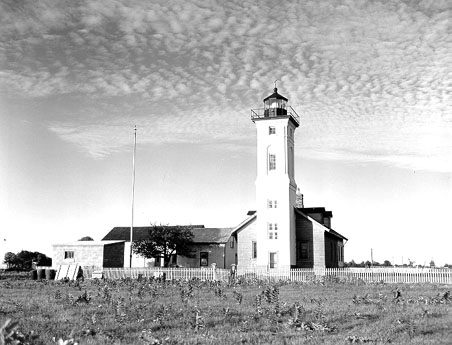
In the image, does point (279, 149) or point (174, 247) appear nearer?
point (279, 149)

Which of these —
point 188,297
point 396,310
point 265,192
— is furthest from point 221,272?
point 396,310

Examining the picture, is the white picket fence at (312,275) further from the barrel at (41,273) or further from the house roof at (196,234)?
the house roof at (196,234)

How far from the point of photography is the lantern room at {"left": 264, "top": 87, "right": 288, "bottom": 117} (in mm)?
47250

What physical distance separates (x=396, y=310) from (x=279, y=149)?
101 ft

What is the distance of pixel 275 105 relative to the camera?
156 feet

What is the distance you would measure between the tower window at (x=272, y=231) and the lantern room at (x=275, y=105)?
32.9 ft

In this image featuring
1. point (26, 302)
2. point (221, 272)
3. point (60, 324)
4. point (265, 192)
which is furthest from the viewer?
point (265, 192)

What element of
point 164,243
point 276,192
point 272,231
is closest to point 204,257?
point 164,243

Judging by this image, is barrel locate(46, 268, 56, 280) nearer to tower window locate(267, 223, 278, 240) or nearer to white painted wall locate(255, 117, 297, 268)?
white painted wall locate(255, 117, 297, 268)

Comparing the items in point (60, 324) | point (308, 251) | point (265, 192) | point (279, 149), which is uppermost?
point (279, 149)

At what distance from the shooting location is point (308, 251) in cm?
4616

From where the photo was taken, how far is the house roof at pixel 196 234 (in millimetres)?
55406

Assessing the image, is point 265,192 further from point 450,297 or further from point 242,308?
point 242,308

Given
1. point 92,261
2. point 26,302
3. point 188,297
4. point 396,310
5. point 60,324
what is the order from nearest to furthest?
1. point 60,324
2. point 396,310
3. point 26,302
4. point 188,297
5. point 92,261
